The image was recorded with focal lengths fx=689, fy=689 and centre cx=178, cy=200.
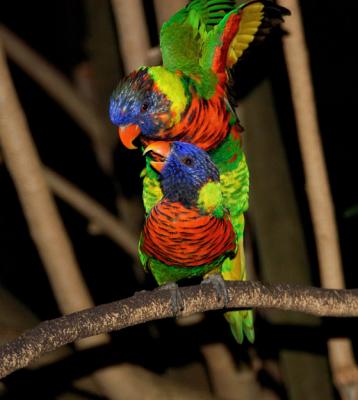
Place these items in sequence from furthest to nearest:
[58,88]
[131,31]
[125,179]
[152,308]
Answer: [125,179]
[58,88]
[131,31]
[152,308]

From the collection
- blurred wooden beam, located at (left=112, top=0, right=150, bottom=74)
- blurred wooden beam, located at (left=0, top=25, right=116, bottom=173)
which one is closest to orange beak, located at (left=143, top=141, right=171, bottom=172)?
blurred wooden beam, located at (left=112, top=0, right=150, bottom=74)

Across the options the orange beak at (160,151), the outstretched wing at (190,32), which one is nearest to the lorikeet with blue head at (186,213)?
the orange beak at (160,151)

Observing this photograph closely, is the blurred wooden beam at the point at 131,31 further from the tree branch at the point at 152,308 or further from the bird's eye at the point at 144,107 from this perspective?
the tree branch at the point at 152,308

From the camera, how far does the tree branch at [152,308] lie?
→ 4.61ft

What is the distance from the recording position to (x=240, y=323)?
7.45 feet

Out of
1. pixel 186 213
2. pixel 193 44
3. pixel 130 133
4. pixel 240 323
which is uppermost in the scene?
pixel 193 44

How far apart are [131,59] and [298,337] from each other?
1122 mm

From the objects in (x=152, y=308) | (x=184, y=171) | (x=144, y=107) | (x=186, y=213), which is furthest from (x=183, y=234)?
(x=144, y=107)

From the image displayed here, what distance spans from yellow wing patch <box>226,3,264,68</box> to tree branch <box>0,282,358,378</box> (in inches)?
33.5

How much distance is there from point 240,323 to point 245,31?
37.5 inches

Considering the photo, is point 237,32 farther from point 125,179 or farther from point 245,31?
point 125,179

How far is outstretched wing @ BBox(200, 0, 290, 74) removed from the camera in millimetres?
2084

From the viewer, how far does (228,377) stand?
2.62m

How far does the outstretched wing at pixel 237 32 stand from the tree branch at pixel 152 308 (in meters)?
0.80
